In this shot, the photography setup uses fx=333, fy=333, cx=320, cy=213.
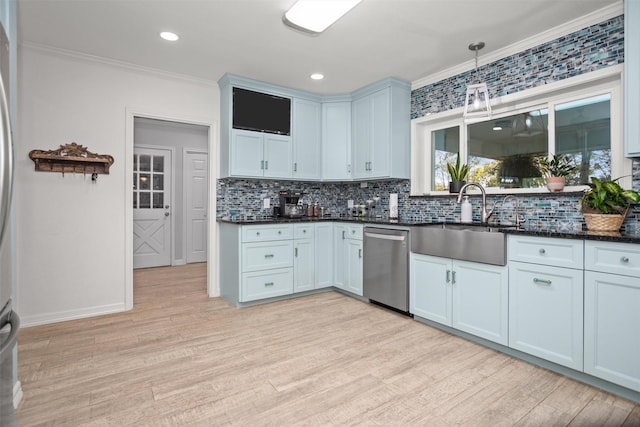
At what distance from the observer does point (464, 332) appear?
104 inches

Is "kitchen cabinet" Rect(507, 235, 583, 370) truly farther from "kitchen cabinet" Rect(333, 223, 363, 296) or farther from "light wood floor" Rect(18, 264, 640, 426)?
"kitchen cabinet" Rect(333, 223, 363, 296)

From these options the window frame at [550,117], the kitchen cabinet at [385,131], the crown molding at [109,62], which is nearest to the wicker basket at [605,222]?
the window frame at [550,117]

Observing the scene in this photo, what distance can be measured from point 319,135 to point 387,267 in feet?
6.34

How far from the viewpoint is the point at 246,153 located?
12.2 ft

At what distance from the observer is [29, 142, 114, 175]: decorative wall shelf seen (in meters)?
2.95

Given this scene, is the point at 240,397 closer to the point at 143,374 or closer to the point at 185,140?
the point at 143,374

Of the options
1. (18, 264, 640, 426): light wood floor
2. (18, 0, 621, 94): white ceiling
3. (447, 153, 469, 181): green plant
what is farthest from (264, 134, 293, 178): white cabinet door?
(447, 153, 469, 181): green plant

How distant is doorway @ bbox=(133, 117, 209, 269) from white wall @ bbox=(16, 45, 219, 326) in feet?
7.57

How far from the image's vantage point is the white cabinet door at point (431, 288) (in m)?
2.76

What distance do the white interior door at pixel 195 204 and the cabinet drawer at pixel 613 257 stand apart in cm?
579

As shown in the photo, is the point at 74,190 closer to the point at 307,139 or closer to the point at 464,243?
the point at 307,139

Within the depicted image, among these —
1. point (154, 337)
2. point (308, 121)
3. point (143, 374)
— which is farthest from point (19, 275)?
point (308, 121)

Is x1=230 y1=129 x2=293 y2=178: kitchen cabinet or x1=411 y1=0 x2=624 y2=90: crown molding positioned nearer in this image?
x1=411 y1=0 x2=624 y2=90: crown molding

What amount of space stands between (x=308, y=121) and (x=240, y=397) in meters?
3.20
